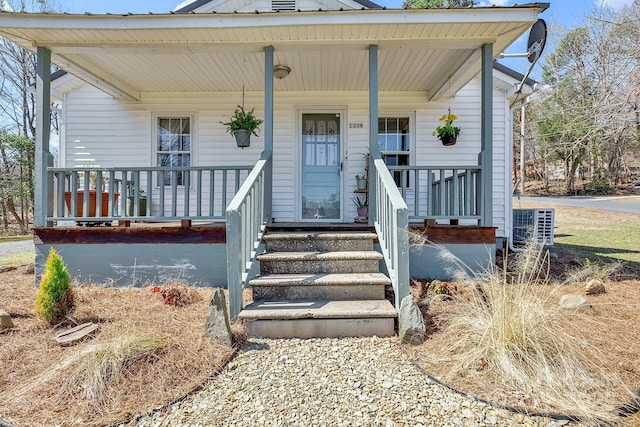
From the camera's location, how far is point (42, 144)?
4.32m

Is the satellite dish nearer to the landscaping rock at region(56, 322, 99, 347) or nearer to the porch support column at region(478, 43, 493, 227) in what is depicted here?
the porch support column at region(478, 43, 493, 227)

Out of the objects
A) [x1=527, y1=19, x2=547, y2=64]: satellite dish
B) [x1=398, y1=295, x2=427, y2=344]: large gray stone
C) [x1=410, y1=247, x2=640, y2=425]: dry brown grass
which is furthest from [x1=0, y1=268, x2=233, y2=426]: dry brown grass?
[x1=527, y1=19, x2=547, y2=64]: satellite dish

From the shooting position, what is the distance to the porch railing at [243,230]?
120 inches

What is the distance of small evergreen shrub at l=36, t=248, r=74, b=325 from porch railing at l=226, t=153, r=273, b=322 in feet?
4.84

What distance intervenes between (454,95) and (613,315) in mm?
4179

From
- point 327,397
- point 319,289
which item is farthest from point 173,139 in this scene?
point 327,397

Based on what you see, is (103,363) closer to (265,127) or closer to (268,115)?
(265,127)

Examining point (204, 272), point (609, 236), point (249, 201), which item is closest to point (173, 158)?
point (204, 272)

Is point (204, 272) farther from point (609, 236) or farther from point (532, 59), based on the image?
point (609, 236)

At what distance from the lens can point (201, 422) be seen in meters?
1.94

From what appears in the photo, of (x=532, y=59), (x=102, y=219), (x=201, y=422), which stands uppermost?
(x=532, y=59)

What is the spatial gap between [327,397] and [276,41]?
3928 mm

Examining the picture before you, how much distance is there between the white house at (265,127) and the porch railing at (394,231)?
2cm

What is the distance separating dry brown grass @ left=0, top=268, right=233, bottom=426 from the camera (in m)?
2.03
